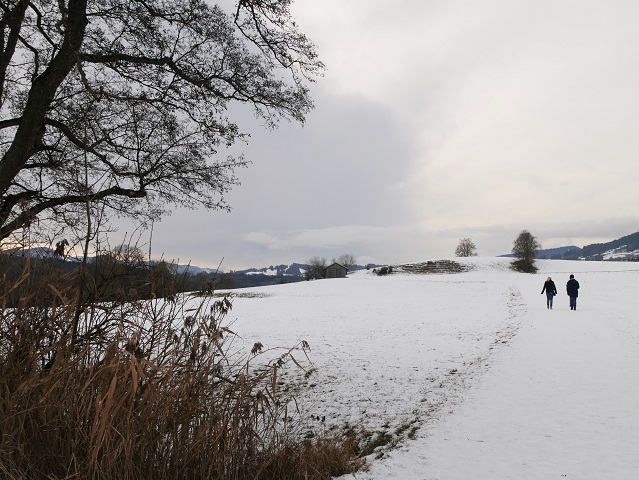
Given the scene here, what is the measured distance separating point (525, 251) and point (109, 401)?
78.5 metres

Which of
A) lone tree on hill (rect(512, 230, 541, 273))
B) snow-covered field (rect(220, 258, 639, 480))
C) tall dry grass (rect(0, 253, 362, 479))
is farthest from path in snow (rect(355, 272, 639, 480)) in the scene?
lone tree on hill (rect(512, 230, 541, 273))

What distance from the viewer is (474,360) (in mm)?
8906

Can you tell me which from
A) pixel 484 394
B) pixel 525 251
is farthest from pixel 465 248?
pixel 484 394

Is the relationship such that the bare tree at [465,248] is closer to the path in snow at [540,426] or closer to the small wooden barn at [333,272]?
the small wooden barn at [333,272]

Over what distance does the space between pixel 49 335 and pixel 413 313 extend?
59.3 ft

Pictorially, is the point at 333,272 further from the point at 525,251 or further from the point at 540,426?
the point at 540,426

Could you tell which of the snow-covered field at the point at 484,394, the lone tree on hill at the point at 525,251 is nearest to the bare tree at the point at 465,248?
the lone tree on hill at the point at 525,251

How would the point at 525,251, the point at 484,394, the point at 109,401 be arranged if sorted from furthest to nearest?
1. the point at 525,251
2. the point at 484,394
3. the point at 109,401

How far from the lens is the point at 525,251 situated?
70.3m

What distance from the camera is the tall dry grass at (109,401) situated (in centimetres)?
223

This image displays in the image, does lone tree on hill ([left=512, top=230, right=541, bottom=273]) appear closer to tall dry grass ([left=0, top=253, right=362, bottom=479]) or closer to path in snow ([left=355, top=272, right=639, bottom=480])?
path in snow ([left=355, top=272, right=639, bottom=480])

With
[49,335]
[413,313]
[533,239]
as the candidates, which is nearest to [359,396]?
[49,335]

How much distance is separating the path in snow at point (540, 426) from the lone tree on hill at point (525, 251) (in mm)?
66601

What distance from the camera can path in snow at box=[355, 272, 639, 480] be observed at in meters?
3.85
